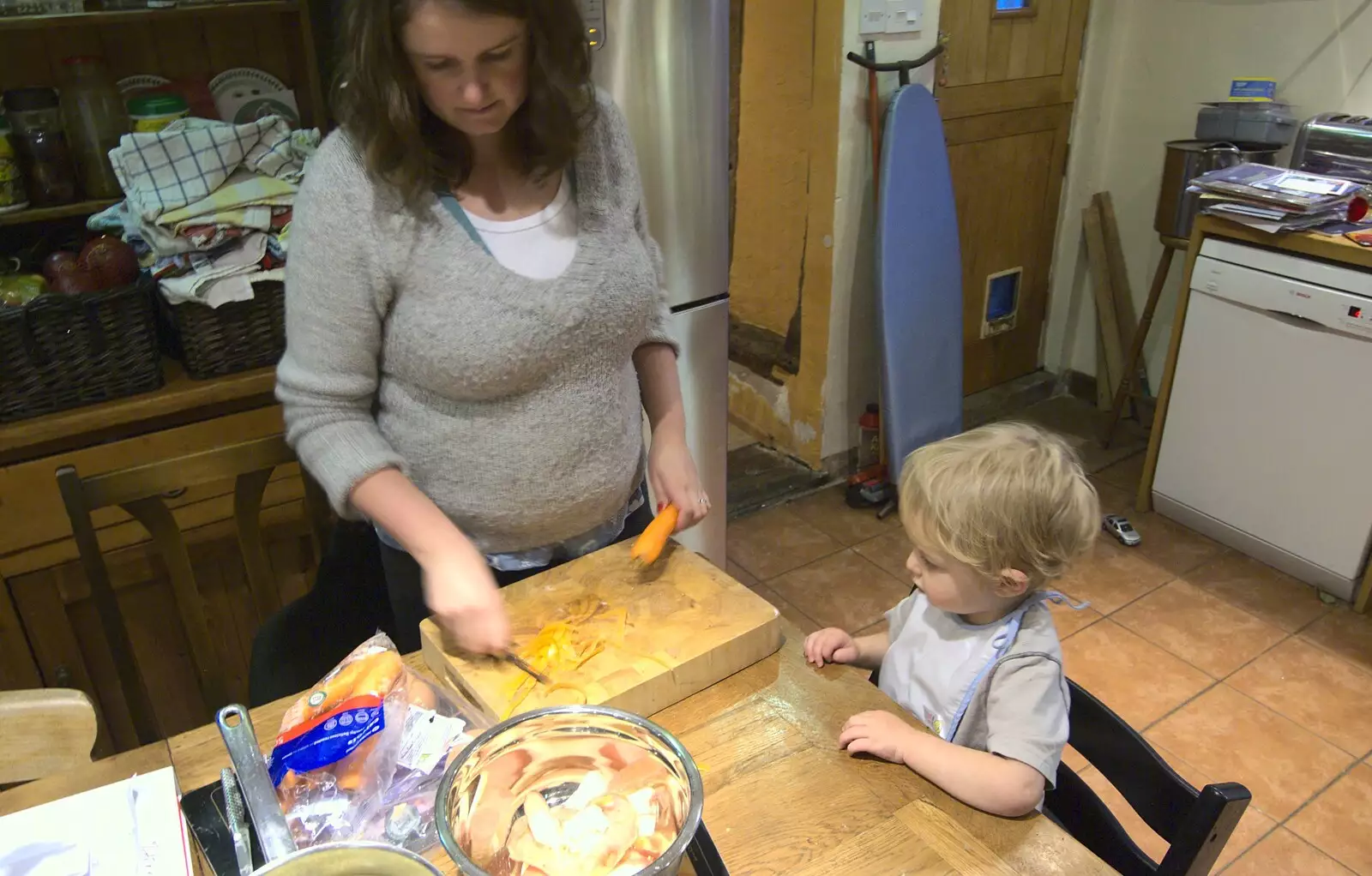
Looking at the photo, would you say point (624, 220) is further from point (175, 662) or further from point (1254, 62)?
point (1254, 62)

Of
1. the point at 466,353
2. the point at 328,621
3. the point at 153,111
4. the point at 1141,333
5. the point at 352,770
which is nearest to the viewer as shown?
the point at 352,770

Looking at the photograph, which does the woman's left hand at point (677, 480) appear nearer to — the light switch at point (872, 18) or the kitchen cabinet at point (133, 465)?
the kitchen cabinet at point (133, 465)

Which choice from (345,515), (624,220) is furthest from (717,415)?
(345,515)

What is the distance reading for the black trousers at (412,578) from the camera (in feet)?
3.82

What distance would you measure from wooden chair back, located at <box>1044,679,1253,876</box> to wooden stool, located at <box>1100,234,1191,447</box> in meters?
2.21

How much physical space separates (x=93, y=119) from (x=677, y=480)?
1374 millimetres

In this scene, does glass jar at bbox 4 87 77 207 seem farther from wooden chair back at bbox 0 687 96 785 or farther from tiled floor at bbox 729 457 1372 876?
tiled floor at bbox 729 457 1372 876

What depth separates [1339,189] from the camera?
222cm

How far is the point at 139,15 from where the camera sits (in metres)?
1.62

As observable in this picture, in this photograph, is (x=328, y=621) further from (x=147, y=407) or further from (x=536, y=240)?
(x=536, y=240)

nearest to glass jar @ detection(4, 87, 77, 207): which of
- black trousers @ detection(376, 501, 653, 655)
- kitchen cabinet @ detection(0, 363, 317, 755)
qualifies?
kitchen cabinet @ detection(0, 363, 317, 755)

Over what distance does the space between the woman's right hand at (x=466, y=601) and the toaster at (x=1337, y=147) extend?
2483 mm

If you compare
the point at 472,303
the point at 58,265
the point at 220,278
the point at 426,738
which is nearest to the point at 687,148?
the point at 220,278

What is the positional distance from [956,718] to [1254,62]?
2596 millimetres
